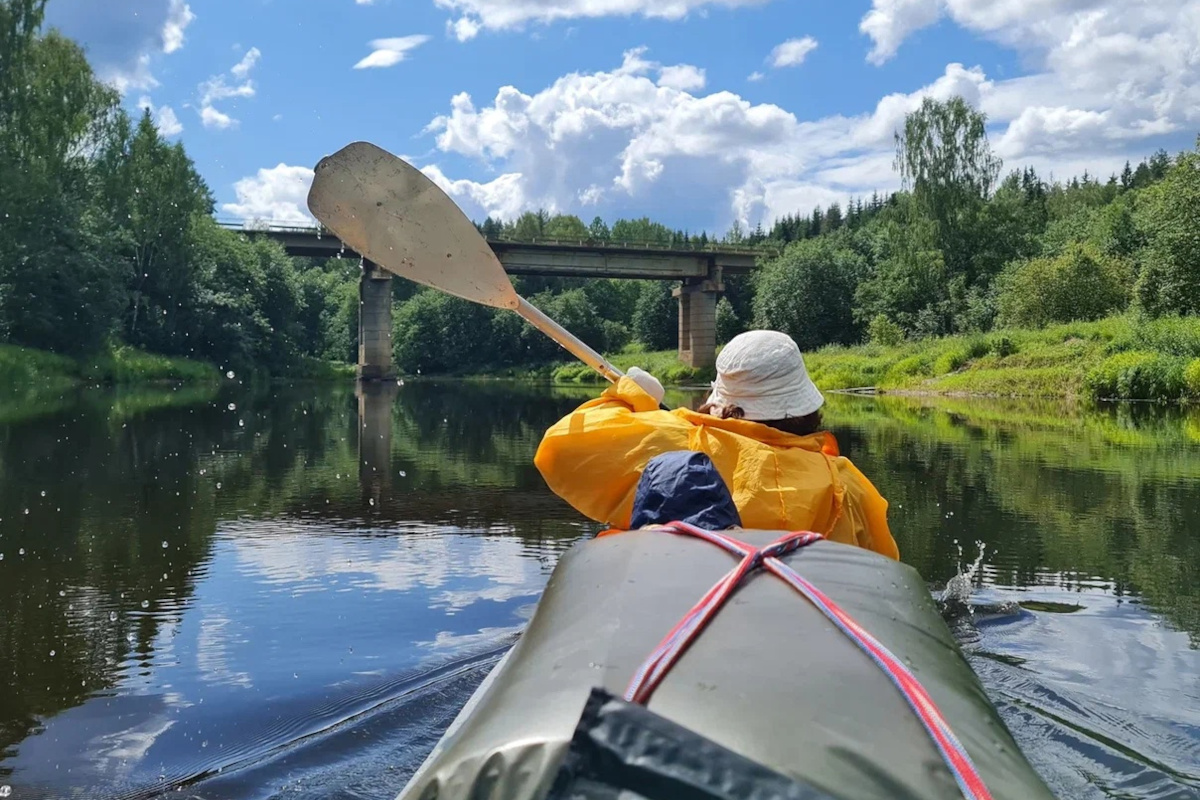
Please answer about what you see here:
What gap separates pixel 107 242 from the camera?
43656mm

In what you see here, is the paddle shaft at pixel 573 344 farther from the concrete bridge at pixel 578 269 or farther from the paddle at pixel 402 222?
the concrete bridge at pixel 578 269

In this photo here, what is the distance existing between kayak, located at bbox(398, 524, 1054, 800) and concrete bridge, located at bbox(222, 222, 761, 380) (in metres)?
53.2

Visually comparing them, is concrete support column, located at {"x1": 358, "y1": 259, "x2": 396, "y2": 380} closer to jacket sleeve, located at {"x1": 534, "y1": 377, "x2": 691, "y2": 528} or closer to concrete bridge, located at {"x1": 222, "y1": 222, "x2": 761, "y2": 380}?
concrete bridge, located at {"x1": 222, "y1": 222, "x2": 761, "y2": 380}

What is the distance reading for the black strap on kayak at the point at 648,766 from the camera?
1524mm

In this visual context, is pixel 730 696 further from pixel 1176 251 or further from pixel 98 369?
pixel 98 369

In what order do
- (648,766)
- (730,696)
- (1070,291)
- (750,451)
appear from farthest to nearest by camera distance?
(1070,291), (750,451), (730,696), (648,766)

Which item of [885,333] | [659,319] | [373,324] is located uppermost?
[659,319]

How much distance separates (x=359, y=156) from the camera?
5.36 metres

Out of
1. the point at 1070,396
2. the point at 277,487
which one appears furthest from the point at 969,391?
the point at 277,487

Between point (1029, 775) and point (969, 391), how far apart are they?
3674 cm

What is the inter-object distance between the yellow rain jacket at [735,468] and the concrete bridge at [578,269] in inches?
2045

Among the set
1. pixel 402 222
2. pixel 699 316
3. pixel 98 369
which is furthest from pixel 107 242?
pixel 402 222

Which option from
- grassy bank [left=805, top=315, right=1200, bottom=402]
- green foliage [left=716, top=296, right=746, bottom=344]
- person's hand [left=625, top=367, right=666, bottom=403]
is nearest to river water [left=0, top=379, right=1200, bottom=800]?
person's hand [left=625, top=367, right=666, bottom=403]

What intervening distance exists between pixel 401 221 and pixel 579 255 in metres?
55.4
